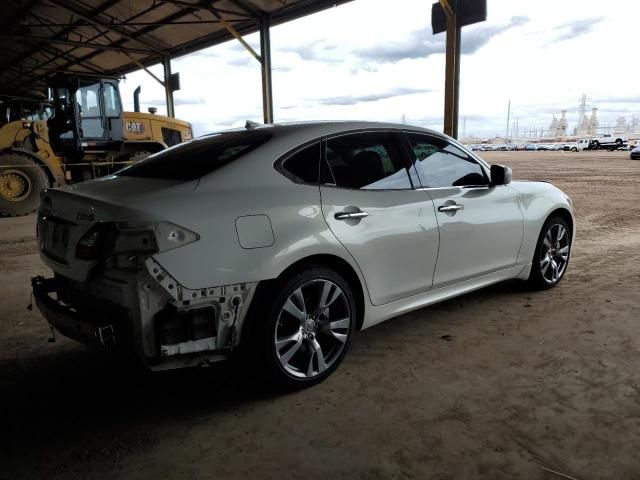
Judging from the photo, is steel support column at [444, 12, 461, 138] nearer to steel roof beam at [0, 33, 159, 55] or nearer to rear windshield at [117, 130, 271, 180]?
rear windshield at [117, 130, 271, 180]

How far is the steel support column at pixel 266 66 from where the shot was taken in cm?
1457

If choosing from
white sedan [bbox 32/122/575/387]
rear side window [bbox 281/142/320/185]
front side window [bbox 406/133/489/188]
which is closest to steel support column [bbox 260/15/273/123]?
front side window [bbox 406/133/489/188]

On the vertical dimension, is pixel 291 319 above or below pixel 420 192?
below

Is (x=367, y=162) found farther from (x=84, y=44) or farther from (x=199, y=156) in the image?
(x=84, y=44)

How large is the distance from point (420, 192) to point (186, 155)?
1.48 m

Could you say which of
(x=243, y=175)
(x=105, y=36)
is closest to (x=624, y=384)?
(x=243, y=175)

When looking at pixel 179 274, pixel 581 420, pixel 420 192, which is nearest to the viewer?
pixel 179 274

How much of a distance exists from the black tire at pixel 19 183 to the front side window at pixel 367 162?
326 inches

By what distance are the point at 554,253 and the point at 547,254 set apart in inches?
5.5

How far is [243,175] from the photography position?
243 cm

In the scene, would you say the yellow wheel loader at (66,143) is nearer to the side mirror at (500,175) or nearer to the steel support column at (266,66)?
the steel support column at (266,66)

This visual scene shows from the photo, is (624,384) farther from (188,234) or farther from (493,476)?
(188,234)

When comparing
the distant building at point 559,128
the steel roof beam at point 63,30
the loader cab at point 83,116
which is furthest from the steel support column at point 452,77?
the distant building at point 559,128

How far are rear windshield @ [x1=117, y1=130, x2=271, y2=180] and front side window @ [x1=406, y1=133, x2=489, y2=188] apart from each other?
108 cm
